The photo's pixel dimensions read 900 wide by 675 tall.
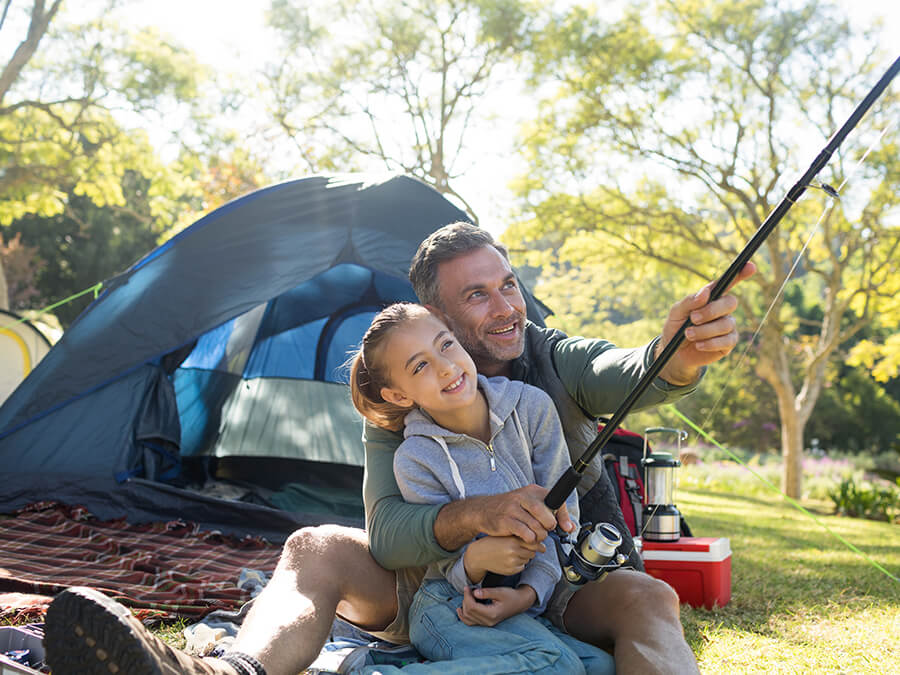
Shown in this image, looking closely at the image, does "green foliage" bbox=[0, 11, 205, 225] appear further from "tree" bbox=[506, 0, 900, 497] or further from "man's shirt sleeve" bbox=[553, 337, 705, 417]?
"man's shirt sleeve" bbox=[553, 337, 705, 417]

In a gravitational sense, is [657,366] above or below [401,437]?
above

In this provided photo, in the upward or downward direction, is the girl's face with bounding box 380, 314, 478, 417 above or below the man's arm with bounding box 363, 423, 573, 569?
above

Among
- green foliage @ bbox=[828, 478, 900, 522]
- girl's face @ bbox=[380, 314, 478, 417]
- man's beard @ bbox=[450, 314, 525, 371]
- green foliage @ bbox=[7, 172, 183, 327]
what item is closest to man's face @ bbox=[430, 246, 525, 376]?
man's beard @ bbox=[450, 314, 525, 371]

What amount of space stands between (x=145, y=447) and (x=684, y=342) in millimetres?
3073

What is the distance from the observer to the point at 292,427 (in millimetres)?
4543

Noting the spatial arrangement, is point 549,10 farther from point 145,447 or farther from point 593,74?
point 145,447

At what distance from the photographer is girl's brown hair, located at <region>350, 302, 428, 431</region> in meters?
1.67

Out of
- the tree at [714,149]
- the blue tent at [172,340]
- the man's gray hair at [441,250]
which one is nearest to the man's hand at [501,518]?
the man's gray hair at [441,250]

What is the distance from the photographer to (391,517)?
1560 millimetres

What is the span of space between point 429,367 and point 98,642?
2.47 ft

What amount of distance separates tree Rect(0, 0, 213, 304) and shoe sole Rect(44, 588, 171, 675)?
10.4 m

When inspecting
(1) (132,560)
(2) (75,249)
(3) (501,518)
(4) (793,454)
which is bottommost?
(4) (793,454)

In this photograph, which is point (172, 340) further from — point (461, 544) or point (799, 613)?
point (799, 613)

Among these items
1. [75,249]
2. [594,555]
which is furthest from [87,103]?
[594,555]
